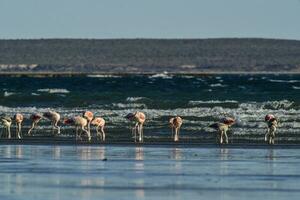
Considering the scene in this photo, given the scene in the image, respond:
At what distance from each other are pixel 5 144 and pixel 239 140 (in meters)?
6.60

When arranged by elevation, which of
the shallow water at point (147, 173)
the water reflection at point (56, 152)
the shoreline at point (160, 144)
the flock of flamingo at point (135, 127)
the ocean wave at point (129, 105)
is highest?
the ocean wave at point (129, 105)

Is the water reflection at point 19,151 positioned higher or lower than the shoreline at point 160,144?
lower

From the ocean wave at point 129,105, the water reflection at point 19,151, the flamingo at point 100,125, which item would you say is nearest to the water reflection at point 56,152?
the water reflection at point 19,151

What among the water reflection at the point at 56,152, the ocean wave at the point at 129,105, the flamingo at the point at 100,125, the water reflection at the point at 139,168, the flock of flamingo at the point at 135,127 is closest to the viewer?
the water reflection at the point at 139,168

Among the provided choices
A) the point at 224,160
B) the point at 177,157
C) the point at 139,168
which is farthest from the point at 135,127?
the point at 139,168

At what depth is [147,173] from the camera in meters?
25.9

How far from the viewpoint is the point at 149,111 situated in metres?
52.8

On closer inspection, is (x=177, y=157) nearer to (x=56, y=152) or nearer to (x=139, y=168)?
(x=56, y=152)

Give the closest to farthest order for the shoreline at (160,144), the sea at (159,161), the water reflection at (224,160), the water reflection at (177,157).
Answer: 1. the sea at (159,161)
2. the water reflection at (224,160)
3. the water reflection at (177,157)
4. the shoreline at (160,144)

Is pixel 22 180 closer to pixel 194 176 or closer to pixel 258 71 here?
pixel 194 176

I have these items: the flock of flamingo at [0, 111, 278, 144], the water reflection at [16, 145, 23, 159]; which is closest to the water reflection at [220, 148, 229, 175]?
the flock of flamingo at [0, 111, 278, 144]

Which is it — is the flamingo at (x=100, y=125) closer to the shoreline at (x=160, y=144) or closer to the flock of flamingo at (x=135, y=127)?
the flock of flamingo at (x=135, y=127)

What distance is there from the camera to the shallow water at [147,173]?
22.2m

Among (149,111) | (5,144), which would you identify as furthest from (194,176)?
(149,111)
